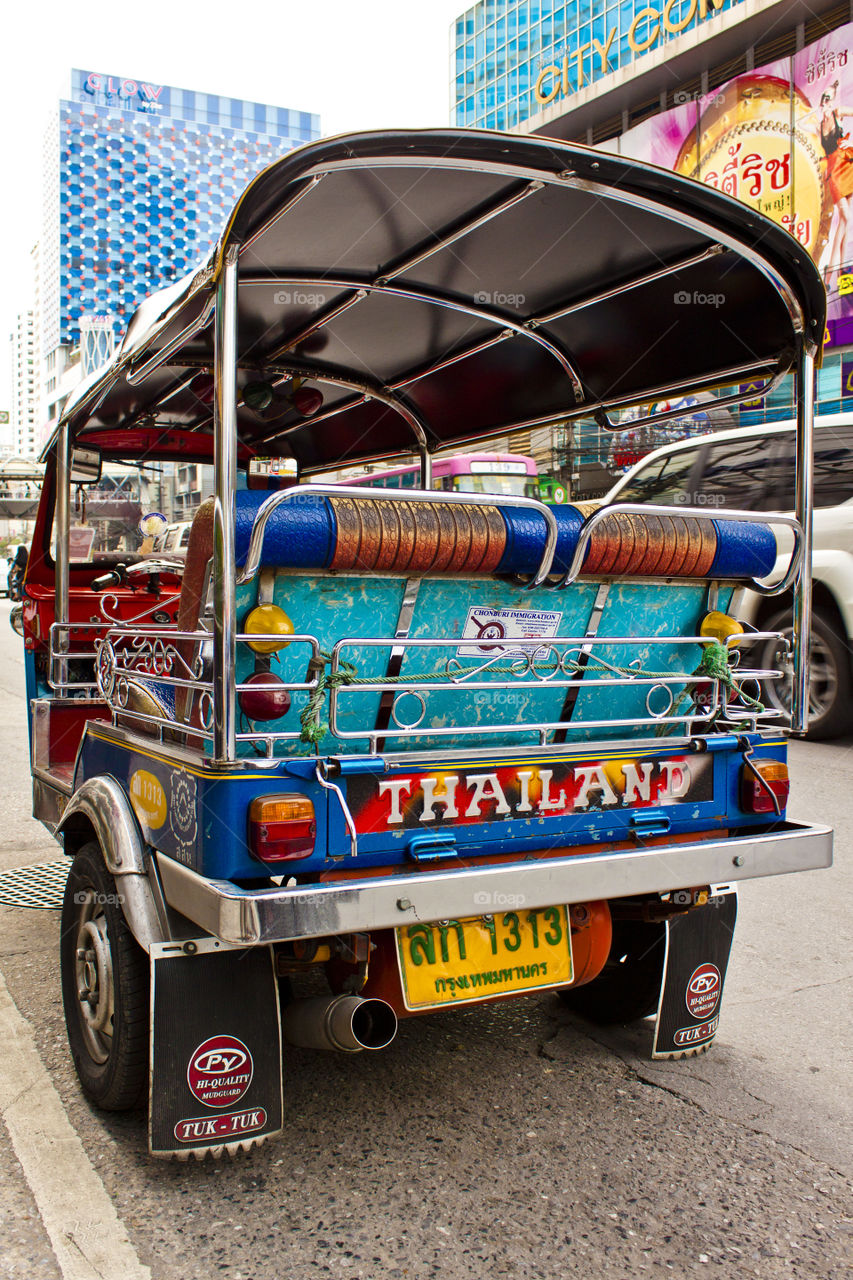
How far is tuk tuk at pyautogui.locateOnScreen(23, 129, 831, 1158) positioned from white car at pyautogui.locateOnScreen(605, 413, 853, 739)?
417 cm

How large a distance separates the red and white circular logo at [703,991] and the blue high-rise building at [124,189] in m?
117

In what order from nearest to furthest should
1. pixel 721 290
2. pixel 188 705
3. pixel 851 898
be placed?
pixel 188 705, pixel 721 290, pixel 851 898

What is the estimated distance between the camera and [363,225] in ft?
10.0

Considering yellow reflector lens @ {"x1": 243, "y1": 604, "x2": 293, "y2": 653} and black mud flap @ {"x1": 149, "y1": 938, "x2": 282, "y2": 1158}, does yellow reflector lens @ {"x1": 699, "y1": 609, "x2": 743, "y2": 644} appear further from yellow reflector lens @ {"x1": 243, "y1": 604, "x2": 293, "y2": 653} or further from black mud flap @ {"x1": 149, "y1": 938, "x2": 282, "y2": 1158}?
black mud flap @ {"x1": 149, "y1": 938, "x2": 282, "y2": 1158}

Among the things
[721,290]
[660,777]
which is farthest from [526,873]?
[721,290]

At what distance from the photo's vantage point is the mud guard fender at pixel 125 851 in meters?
2.57

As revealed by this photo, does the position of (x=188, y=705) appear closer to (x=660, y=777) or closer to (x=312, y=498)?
(x=312, y=498)

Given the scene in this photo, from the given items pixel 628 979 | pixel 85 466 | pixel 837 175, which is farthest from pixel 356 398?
pixel 837 175

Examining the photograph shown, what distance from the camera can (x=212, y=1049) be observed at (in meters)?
2.52

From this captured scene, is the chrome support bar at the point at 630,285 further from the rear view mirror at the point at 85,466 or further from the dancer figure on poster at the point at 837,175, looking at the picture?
the dancer figure on poster at the point at 837,175

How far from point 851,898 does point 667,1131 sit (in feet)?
7.95

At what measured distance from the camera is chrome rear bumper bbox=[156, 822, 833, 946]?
2.26 metres

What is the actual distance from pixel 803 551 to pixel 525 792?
117 cm

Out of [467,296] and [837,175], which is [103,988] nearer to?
[467,296]
